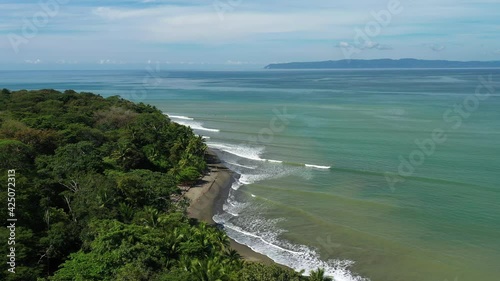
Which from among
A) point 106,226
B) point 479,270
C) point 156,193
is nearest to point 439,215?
point 479,270

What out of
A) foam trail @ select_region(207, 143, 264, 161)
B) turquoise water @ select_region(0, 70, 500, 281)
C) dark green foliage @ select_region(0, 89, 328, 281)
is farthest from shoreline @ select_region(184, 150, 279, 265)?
foam trail @ select_region(207, 143, 264, 161)

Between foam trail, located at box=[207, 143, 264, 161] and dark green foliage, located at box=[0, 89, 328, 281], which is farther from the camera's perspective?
foam trail, located at box=[207, 143, 264, 161]

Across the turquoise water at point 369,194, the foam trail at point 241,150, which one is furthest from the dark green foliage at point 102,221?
the foam trail at point 241,150

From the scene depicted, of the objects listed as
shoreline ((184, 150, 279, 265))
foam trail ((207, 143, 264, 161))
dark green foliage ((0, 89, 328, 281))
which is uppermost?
dark green foliage ((0, 89, 328, 281))

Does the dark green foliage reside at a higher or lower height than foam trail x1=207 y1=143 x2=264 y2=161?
higher

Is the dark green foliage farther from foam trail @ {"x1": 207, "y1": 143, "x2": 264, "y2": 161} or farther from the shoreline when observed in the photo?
foam trail @ {"x1": 207, "y1": 143, "x2": 264, "y2": 161}

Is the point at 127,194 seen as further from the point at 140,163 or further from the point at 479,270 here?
the point at 479,270

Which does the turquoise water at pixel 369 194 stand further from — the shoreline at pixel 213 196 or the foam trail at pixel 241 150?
the shoreline at pixel 213 196
